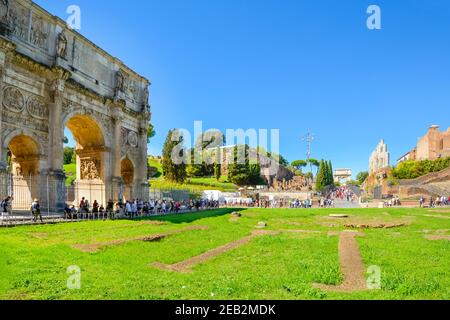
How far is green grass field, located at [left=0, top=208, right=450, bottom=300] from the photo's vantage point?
5.73m

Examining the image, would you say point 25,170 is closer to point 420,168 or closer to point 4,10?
point 4,10

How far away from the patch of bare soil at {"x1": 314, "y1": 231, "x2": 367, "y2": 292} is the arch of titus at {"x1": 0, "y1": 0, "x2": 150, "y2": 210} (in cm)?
1473

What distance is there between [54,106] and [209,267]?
16.0 metres

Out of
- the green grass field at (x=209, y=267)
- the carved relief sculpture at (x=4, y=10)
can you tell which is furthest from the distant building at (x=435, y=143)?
the carved relief sculpture at (x=4, y=10)

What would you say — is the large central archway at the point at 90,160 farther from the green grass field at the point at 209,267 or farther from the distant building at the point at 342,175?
the distant building at the point at 342,175

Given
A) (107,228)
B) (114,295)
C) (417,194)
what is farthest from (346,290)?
(417,194)

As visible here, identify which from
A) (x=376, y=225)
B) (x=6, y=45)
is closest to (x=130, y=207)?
(x=6, y=45)

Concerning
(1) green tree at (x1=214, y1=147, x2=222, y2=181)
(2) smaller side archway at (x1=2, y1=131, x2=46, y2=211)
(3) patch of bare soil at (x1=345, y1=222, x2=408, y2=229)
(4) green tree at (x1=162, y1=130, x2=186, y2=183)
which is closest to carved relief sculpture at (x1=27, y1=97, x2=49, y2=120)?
(2) smaller side archway at (x1=2, y1=131, x2=46, y2=211)

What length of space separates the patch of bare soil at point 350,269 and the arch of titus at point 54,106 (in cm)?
1473

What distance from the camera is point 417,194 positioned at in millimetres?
46438

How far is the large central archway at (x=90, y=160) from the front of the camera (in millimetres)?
24781

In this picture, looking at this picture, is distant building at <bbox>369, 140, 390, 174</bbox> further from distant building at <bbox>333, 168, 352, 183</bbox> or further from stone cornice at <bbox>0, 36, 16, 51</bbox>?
stone cornice at <bbox>0, 36, 16, 51</bbox>
